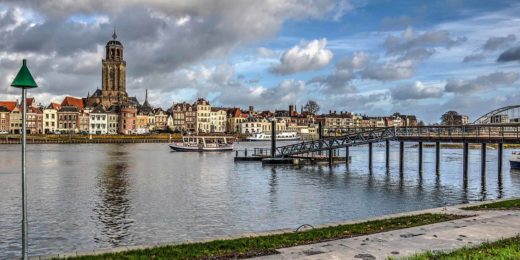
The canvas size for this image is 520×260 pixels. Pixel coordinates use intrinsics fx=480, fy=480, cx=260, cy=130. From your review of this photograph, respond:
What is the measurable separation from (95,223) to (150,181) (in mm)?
21052

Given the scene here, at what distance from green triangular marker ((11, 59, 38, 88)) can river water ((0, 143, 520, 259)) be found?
9063 mm

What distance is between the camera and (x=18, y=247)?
65.7 ft

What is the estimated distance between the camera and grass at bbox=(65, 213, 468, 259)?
13.9 meters

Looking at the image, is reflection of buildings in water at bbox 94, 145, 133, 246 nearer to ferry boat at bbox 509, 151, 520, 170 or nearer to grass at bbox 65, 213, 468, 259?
grass at bbox 65, 213, 468, 259

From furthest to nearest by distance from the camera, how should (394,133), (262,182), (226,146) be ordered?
(226,146)
(394,133)
(262,182)

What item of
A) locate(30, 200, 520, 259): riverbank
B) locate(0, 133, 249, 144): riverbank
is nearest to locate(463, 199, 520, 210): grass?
locate(30, 200, 520, 259): riverbank

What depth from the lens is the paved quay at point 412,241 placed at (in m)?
13.6

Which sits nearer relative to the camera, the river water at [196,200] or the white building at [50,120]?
the river water at [196,200]

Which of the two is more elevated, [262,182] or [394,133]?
[394,133]

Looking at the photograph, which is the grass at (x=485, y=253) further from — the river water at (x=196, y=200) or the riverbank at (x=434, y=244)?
the river water at (x=196, y=200)

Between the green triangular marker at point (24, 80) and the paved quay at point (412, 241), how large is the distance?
7802 millimetres

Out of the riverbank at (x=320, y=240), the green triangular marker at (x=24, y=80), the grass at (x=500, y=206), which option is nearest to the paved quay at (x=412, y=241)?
the riverbank at (x=320, y=240)

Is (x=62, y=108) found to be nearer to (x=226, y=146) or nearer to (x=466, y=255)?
(x=226, y=146)

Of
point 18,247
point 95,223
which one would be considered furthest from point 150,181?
point 18,247
